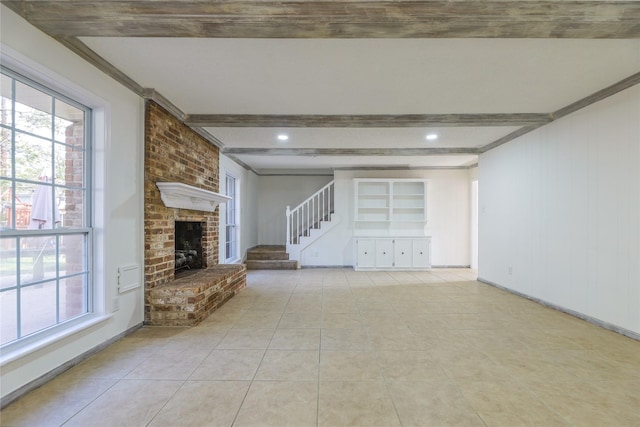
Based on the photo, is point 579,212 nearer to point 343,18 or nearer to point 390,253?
point 343,18

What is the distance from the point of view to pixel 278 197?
920 centimetres

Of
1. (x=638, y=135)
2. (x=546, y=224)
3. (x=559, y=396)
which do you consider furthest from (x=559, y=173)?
(x=559, y=396)

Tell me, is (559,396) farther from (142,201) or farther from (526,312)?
(142,201)

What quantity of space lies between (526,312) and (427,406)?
2.84 metres

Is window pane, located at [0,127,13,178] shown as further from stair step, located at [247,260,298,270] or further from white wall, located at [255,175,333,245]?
white wall, located at [255,175,333,245]

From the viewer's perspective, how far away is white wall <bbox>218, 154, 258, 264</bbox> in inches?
236

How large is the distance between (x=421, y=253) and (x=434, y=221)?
1036 mm

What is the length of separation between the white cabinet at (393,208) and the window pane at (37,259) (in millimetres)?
6105

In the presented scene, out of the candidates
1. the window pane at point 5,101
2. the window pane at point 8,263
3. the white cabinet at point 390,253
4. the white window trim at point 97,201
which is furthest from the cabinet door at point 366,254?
the window pane at point 5,101

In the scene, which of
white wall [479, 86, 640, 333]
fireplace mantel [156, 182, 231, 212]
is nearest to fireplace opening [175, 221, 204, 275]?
fireplace mantel [156, 182, 231, 212]

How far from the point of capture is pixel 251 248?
8.31 metres

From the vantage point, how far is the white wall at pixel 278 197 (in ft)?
30.1

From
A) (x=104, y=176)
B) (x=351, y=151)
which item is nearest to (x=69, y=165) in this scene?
(x=104, y=176)

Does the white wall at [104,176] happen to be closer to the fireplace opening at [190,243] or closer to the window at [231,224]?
the fireplace opening at [190,243]
